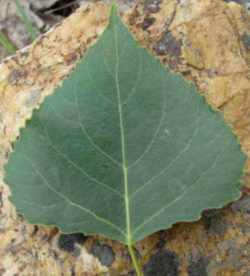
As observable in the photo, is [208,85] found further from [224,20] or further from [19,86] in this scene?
[19,86]

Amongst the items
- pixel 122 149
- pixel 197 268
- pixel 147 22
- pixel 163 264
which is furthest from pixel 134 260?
pixel 147 22

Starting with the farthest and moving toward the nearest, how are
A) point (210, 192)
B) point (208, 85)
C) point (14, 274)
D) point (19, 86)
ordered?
point (19, 86) → point (208, 85) → point (14, 274) → point (210, 192)

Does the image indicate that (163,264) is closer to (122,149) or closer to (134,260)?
(134,260)

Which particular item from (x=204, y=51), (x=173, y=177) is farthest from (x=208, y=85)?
(x=173, y=177)

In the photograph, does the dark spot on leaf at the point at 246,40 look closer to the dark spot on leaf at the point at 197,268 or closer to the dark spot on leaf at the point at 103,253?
the dark spot on leaf at the point at 197,268

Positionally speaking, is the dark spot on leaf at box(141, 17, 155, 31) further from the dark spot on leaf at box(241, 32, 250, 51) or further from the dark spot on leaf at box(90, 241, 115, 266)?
the dark spot on leaf at box(90, 241, 115, 266)

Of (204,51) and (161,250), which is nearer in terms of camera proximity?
(161,250)

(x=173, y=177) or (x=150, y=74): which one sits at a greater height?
(x=150, y=74)
